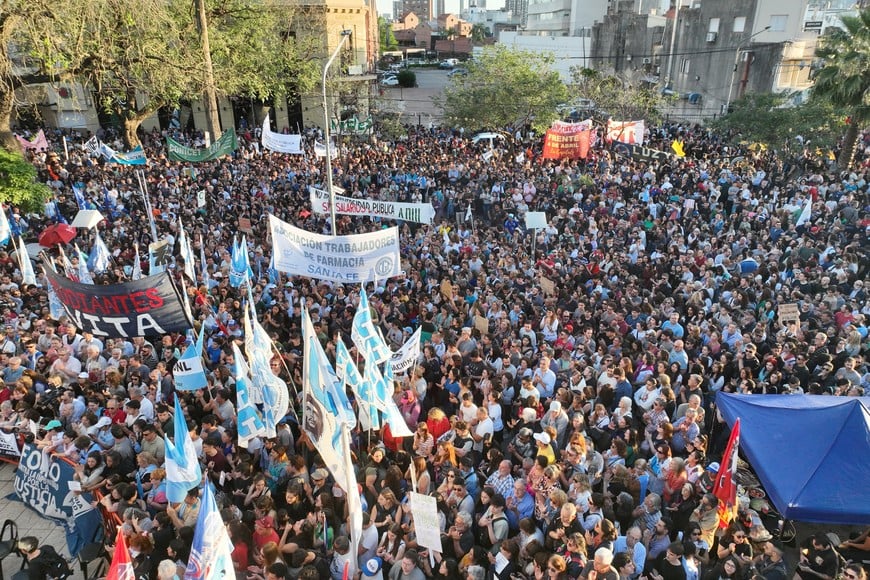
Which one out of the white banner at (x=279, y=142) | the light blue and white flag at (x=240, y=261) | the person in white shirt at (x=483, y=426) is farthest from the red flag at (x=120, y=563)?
the white banner at (x=279, y=142)

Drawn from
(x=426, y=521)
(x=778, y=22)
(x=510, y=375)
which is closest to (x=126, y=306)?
(x=426, y=521)

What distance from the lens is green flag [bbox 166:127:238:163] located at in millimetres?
18906

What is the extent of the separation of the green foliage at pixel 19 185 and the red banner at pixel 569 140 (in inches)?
631

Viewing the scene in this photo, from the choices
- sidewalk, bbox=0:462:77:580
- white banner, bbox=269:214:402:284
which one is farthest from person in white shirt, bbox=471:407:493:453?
sidewalk, bbox=0:462:77:580

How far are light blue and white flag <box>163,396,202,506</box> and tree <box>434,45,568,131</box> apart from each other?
85.3ft

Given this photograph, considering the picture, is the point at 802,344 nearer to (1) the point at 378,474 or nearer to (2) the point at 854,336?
(2) the point at 854,336

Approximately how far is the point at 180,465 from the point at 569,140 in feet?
59.0

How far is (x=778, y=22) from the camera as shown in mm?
35344

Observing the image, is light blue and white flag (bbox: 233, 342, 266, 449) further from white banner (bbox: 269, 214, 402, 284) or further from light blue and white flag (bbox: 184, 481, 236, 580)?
white banner (bbox: 269, 214, 402, 284)

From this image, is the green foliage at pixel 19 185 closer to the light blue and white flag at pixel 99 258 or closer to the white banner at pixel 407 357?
the light blue and white flag at pixel 99 258

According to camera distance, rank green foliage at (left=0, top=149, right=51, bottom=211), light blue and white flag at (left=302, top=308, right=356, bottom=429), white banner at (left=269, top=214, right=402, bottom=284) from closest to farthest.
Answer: light blue and white flag at (left=302, top=308, right=356, bottom=429) → white banner at (left=269, top=214, right=402, bottom=284) → green foliage at (left=0, top=149, right=51, bottom=211)

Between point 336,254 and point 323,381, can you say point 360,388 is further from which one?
point 336,254

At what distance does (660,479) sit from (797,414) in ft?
6.18

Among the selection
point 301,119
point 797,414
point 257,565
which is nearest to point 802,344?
point 797,414
